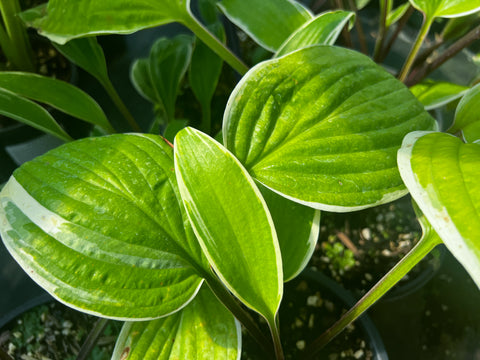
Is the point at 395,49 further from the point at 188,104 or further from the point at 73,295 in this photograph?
the point at 73,295

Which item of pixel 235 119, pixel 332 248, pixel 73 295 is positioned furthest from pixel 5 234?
pixel 332 248

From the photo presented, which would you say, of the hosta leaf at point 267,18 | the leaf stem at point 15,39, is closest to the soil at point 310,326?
the hosta leaf at point 267,18

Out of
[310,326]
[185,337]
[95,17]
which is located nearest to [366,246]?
[310,326]

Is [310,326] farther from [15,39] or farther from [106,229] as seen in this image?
[15,39]

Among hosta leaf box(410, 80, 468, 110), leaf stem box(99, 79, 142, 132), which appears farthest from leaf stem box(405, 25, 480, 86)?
leaf stem box(99, 79, 142, 132)

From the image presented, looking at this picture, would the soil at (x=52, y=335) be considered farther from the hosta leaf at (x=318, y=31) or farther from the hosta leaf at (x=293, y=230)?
the hosta leaf at (x=318, y=31)

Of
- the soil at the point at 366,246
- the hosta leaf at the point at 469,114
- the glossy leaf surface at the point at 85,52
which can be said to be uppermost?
the glossy leaf surface at the point at 85,52
